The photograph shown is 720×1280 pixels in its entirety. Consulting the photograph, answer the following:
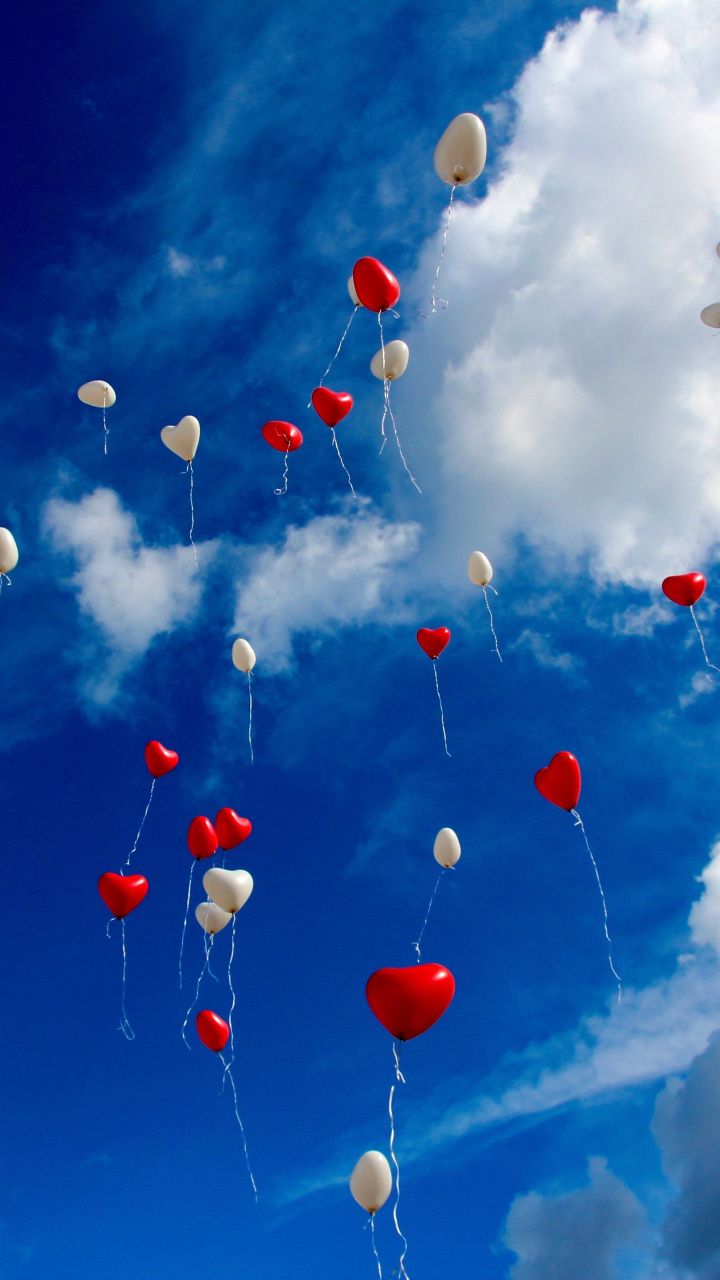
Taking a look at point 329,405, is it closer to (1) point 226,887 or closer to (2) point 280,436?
(2) point 280,436

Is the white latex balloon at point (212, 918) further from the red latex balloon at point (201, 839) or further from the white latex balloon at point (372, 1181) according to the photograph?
the white latex balloon at point (372, 1181)

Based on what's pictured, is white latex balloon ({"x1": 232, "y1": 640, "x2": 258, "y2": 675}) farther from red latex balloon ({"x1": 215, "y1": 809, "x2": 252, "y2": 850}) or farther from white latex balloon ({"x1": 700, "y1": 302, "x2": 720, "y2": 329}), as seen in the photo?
white latex balloon ({"x1": 700, "y1": 302, "x2": 720, "y2": 329})

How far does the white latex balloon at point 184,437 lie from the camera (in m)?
11.4

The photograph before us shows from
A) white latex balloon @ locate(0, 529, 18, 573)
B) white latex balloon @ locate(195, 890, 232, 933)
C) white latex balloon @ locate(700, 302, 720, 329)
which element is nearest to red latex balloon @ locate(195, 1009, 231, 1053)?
white latex balloon @ locate(195, 890, 232, 933)

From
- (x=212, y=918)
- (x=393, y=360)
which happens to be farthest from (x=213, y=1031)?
(x=393, y=360)

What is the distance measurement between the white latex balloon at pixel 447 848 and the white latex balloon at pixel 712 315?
276 inches

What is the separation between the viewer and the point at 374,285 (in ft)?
30.7

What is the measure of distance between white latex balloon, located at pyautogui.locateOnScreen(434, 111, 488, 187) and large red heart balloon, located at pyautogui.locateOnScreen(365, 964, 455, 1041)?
7.55 m

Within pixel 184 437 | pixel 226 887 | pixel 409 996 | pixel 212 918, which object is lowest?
pixel 409 996

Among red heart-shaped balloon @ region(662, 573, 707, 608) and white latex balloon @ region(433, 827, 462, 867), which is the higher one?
red heart-shaped balloon @ region(662, 573, 707, 608)

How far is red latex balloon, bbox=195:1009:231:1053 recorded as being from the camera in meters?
10.2

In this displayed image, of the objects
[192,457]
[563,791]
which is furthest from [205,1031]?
[192,457]

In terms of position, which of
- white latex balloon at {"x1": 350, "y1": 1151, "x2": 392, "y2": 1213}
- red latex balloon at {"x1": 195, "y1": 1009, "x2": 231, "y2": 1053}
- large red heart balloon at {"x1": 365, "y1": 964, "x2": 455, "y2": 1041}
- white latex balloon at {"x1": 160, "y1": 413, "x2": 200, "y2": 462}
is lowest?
white latex balloon at {"x1": 350, "y1": 1151, "x2": 392, "y2": 1213}

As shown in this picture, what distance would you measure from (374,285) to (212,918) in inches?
303
